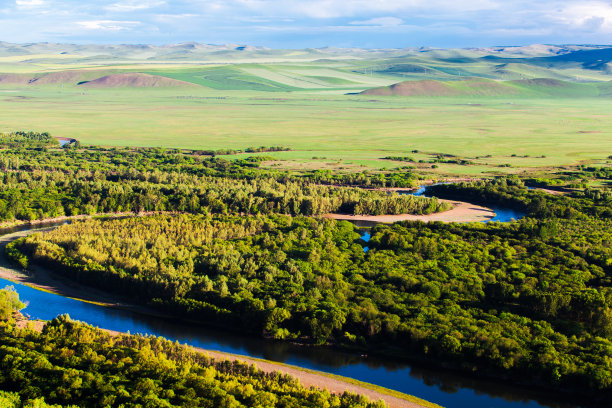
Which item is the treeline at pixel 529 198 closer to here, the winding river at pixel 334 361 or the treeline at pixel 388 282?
the treeline at pixel 388 282

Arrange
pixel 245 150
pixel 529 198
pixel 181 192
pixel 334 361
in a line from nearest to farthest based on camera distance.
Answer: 1. pixel 334 361
2. pixel 181 192
3. pixel 529 198
4. pixel 245 150

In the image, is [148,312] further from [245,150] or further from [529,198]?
[245,150]

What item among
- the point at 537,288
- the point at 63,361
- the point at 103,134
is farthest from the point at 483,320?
the point at 103,134

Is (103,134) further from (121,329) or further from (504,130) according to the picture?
(121,329)

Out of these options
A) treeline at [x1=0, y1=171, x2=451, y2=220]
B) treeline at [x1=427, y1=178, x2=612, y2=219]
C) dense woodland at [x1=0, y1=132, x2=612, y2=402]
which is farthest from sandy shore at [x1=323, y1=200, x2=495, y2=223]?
treeline at [x1=427, y1=178, x2=612, y2=219]

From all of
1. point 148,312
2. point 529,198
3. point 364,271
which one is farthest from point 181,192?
point 529,198

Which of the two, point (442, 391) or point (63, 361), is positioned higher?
point (63, 361)
